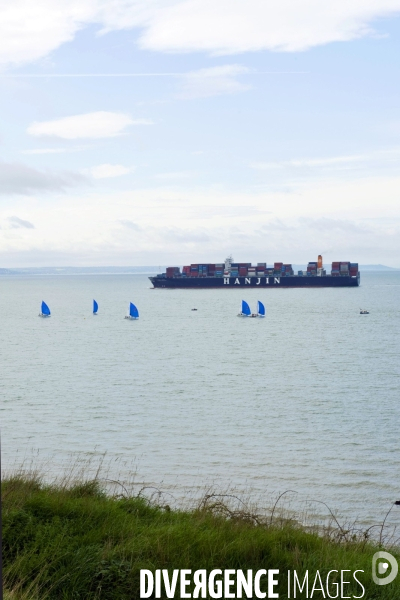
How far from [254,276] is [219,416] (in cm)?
12046

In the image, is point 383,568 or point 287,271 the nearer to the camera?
point 383,568

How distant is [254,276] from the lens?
464 feet

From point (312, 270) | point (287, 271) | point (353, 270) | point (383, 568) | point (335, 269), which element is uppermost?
point (335, 269)

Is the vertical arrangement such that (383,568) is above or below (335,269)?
below

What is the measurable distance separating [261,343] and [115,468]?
111 ft

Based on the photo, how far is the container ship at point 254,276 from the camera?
460ft

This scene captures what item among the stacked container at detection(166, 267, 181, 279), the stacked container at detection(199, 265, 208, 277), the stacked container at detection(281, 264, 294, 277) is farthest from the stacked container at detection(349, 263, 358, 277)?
the stacked container at detection(166, 267, 181, 279)

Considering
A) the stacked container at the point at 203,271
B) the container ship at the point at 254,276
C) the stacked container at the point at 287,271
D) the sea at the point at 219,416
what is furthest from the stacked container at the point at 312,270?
the sea at the point at 219,416

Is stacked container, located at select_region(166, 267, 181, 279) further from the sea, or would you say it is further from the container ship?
the sea

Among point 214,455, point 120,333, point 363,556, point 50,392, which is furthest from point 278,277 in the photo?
point 363,556

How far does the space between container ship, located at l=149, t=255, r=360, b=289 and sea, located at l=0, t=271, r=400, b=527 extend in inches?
3545

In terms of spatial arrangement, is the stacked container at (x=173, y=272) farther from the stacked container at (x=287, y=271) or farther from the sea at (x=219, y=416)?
the sea at (x=219, y=416)

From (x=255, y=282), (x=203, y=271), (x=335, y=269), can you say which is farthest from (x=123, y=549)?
(x=335, y=269)

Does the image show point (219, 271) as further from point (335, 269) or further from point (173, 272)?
point (335, 269)
